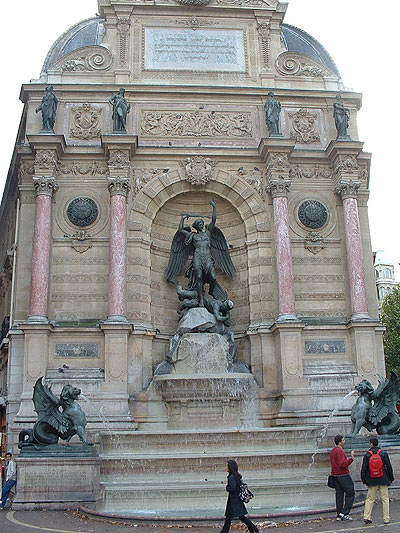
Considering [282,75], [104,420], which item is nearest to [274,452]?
[104,420]

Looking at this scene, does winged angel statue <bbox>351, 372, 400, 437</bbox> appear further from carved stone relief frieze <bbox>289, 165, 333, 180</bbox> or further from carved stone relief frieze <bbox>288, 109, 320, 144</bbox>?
carved stone relief frieze <bbox>288, 109, 320, 144</bbox>

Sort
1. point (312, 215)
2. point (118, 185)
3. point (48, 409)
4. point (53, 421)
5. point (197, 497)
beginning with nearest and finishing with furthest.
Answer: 1. point (197, 497)
2. point (53, 421)
3. point (48, 409)
4. point (118, 185)
5. point (312, 215)

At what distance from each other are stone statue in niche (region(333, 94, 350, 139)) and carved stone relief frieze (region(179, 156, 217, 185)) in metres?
5.12

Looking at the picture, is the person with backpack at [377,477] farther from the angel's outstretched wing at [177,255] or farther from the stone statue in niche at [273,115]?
the stone statue in niche at [273,115]

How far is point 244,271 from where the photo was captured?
77.2ft

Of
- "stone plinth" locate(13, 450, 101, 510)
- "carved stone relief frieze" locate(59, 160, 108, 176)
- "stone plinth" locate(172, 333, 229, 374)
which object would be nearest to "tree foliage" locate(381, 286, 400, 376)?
"stone plinth" locate(172, 333, 229, 374)

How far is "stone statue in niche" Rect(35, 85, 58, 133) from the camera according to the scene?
2270cm

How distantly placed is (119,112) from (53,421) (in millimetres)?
12429

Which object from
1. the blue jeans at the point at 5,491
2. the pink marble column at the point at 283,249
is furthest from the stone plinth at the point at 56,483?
the pink marble column at the point at 283,249

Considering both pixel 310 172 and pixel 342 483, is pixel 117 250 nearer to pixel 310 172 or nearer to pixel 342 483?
pixel 310 172

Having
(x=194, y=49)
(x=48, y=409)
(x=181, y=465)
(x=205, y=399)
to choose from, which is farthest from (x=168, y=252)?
(x=181, y=465)

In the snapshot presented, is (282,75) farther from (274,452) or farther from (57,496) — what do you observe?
(57,496)

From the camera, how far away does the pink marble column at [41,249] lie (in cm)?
2073

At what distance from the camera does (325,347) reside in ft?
71.2
